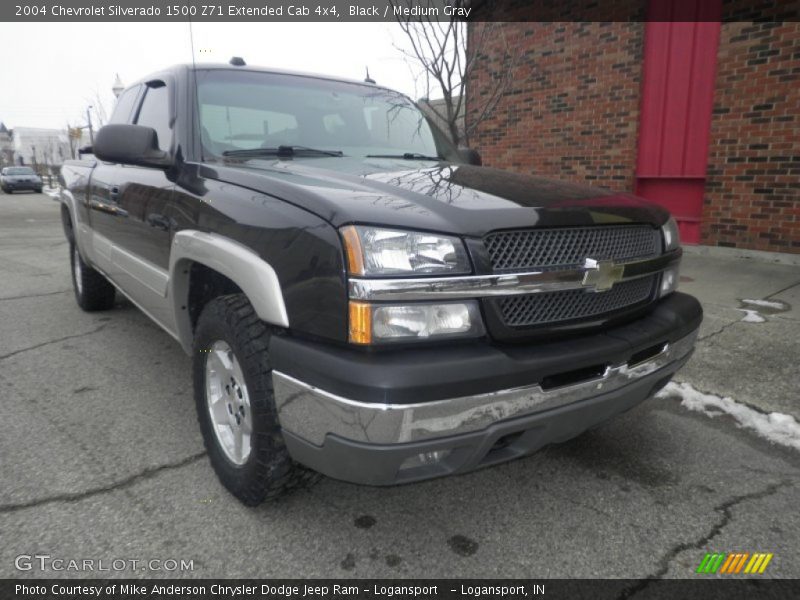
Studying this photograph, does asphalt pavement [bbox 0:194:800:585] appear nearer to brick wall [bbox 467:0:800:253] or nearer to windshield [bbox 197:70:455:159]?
windshield [bbox 197:70:455:159]

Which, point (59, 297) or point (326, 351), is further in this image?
point (59, 297)

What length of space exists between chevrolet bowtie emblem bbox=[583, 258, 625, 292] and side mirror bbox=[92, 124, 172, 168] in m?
1.93

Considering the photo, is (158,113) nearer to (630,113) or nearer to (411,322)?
(411,322)

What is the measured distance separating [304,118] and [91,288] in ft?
10.1

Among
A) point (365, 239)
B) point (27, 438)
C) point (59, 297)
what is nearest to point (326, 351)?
point (365, 239)

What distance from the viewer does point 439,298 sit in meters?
1.64

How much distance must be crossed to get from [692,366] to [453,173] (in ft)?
7.51

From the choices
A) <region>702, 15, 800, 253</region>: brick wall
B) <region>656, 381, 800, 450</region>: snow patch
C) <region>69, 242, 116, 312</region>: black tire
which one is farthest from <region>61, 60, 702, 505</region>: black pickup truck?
<region>702, 15, 800, 253</region>: brick wall

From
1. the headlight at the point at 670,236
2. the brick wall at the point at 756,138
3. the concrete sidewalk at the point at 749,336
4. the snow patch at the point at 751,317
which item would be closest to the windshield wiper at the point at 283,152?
the headlight at the point at 670,236

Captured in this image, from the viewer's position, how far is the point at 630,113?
7.11m

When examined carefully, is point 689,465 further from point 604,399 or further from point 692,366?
point 692,366

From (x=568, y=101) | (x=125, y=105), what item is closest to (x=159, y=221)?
(x=125, y=105)

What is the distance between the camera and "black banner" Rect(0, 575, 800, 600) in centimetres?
177

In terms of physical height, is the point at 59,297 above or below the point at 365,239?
below
